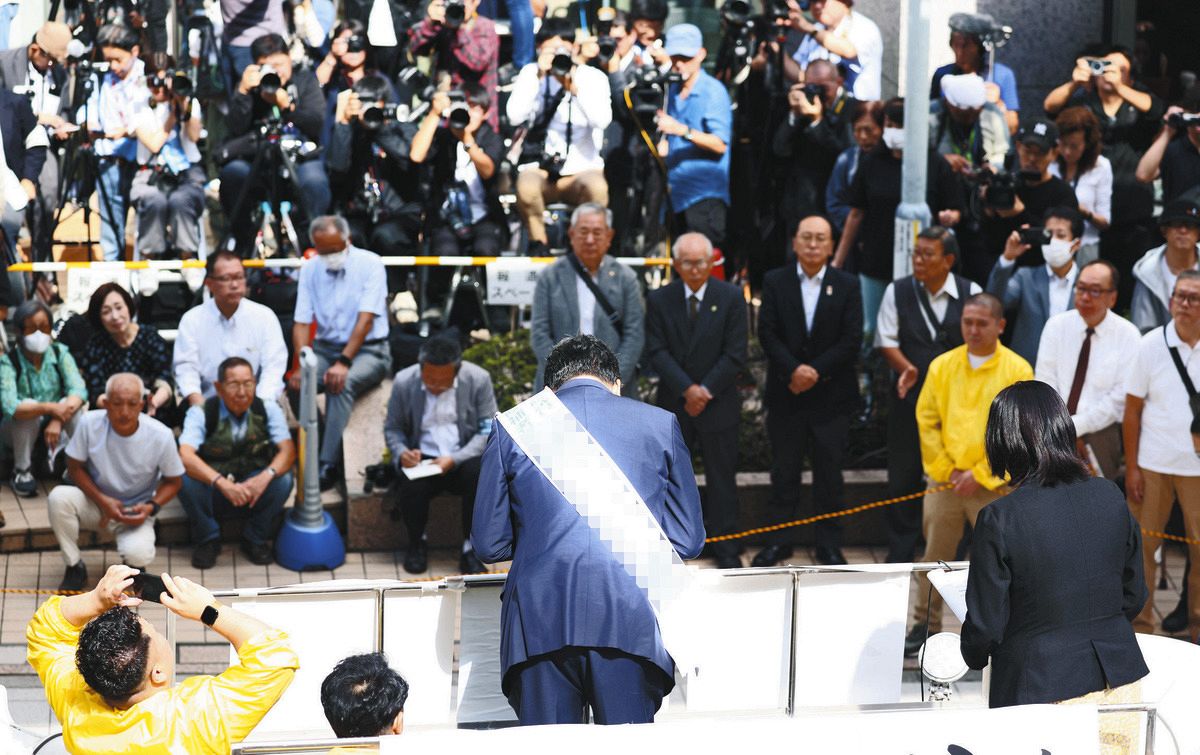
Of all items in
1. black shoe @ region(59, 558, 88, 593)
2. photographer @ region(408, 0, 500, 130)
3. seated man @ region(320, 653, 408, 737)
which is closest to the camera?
seated man @ region(320, 653, 408, 737)

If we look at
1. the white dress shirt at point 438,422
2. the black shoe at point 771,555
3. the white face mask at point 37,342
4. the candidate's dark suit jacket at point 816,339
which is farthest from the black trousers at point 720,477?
the white face mask at point 37,342

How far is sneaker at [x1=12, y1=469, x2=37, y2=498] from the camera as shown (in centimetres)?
1009

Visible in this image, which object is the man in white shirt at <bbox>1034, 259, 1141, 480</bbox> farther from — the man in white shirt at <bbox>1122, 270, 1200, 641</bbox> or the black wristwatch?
the black wristwatch

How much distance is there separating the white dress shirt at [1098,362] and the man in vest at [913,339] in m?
0.68

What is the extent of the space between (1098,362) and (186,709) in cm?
539

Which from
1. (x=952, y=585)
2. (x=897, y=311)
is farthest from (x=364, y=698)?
(x=897, y=311)

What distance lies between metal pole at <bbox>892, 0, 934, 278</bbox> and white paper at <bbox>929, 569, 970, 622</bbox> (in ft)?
12.5

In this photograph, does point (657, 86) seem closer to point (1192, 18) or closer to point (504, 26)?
point (504, 26)

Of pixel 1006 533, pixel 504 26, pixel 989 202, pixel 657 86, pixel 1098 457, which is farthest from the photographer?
pixel 504 26

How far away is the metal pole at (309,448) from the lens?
375 inches

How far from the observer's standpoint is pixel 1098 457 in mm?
9172

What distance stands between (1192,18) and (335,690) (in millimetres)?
11220

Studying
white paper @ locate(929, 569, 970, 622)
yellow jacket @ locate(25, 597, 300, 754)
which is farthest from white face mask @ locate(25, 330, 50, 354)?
white paper @ locate(929, 569, 970, 622)

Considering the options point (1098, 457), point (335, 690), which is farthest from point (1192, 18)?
point (335, 690)
